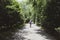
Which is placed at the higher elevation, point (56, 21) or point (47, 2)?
point (47, 2)

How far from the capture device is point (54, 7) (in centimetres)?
1852

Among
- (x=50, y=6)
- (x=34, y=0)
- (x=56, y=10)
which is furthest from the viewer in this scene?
(x=34, y=0)

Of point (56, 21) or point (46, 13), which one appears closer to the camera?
point (56, 21)

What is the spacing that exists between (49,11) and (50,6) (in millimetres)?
619

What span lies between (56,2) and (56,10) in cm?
86

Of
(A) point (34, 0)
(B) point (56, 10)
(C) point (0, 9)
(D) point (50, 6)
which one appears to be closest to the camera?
(C) point (0, 9)

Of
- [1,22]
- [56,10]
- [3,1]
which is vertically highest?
[3,1]

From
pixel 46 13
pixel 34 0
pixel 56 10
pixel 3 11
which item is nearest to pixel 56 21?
pixel 56 10

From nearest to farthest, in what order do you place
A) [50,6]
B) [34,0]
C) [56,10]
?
[56,10] → [50,6] → [34,0]

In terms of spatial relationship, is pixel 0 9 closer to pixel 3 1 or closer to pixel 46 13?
pixel 3 1

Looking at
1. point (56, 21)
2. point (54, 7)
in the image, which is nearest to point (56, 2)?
point (54, 7)

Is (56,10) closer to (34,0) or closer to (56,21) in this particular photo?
(56,21)

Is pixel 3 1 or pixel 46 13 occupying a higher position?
pixel 3 1

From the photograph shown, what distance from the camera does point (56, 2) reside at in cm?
1798
